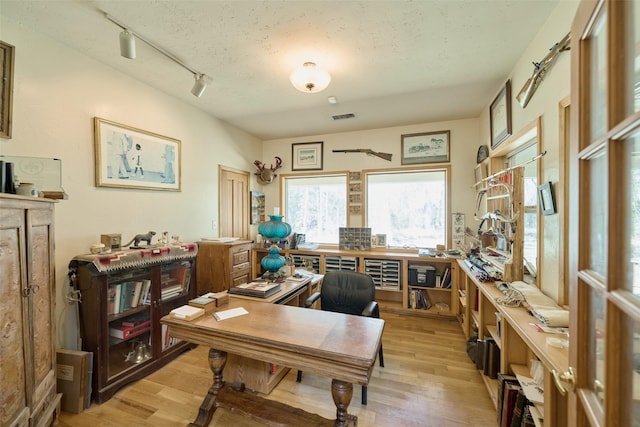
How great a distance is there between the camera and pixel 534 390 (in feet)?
4.60

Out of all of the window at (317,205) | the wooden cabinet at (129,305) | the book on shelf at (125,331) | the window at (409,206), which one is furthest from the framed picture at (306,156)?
the book on shelf at (125,331)

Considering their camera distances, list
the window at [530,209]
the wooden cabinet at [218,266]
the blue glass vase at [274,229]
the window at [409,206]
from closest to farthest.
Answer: the window at [530,209] < the blue glass vase at [274,229] < the wooden cabinet at [218,266] < the window at [409,206]

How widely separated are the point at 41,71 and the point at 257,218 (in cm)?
300

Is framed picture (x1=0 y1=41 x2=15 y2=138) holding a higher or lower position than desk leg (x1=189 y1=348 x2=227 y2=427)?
higher

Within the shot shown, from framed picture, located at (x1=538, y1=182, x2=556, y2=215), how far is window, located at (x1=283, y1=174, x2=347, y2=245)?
275 centimetres

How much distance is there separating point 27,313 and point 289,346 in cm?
148

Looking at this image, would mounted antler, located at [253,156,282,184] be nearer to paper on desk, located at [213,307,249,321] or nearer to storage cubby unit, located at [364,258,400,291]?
storage cubby unit, located at [364,258,400,291]

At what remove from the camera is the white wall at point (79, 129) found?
174 centimetres

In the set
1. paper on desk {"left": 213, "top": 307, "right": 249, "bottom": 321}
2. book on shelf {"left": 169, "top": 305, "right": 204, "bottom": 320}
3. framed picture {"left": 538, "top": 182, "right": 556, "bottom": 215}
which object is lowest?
paper on desk {"left": 213, "top": 307, "right": 249, "bottom": 321}

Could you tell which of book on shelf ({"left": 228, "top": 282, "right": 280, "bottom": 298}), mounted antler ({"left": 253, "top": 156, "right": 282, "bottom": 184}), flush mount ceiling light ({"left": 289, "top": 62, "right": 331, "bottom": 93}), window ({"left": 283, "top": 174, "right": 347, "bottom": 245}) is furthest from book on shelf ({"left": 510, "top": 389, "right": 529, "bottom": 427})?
mounted antler ({"left": 253, "top": 156, "right": 282, "bottom": 184})

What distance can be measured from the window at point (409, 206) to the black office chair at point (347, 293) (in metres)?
1.76

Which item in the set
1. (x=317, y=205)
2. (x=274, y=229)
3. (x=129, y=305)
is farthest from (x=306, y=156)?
(x=129, y=305)

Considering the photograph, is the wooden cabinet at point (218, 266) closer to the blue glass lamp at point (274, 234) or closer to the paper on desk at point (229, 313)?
the blue glass lamp at point (274, 234)

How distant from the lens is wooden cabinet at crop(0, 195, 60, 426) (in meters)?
1.24
